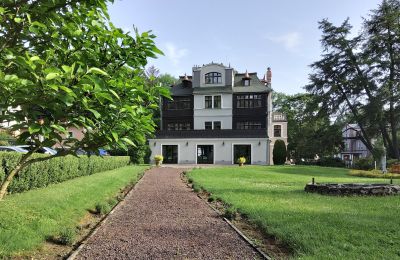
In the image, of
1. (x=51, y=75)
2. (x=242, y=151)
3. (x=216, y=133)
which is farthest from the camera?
(x=216, y=133)

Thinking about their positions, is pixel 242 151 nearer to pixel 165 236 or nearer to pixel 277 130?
pixel 277 130

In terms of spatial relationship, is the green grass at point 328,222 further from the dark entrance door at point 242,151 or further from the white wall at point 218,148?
the dark entrance door at point 242,151

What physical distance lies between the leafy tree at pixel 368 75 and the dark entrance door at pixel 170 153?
18.4 meters

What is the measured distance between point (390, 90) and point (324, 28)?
37.7ft

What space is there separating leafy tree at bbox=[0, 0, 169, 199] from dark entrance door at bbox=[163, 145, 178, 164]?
131 ft

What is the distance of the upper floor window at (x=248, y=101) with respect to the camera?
4469cm

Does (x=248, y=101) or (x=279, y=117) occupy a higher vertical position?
(x=248, y=101)

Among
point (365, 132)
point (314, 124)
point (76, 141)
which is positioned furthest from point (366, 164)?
point (76, 141)

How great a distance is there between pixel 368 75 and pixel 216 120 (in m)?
18.8

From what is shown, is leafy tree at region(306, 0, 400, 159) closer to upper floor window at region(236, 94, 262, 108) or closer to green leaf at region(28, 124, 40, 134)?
upper floor window at region(236, 94, 262, 108)

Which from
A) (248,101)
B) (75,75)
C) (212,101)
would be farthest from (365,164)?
(75,75)

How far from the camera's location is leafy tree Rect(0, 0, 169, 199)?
9.46ft

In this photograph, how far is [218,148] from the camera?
4288 cm

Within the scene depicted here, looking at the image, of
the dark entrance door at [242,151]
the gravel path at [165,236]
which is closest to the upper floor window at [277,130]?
the dark entrance door at [242,151]
